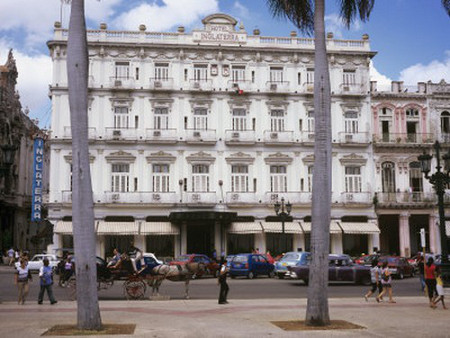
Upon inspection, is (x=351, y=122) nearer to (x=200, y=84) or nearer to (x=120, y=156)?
(x=200, y=84)

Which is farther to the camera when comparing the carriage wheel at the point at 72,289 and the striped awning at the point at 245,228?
the striped awning at the point at 245,228

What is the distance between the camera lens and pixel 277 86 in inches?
1610

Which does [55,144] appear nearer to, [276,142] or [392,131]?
[276,142]

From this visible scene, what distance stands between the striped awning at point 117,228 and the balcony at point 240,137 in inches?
A: 356

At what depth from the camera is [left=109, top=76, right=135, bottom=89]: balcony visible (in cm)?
3953

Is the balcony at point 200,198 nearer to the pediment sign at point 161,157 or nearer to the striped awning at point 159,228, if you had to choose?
the striped awning at point 159,228

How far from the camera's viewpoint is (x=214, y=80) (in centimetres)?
4047

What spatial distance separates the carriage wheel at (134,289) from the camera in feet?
63.7

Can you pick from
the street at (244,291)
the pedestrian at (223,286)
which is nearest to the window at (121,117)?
the street at (244,291)

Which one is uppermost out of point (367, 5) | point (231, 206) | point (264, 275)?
point (367, 5)

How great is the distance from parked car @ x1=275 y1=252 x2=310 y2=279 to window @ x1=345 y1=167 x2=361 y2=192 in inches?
507

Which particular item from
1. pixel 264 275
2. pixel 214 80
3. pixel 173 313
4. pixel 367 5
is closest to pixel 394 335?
pixel 173 313

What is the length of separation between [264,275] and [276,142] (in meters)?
11.2

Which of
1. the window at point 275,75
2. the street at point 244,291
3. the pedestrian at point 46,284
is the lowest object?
the street at point 244,291
